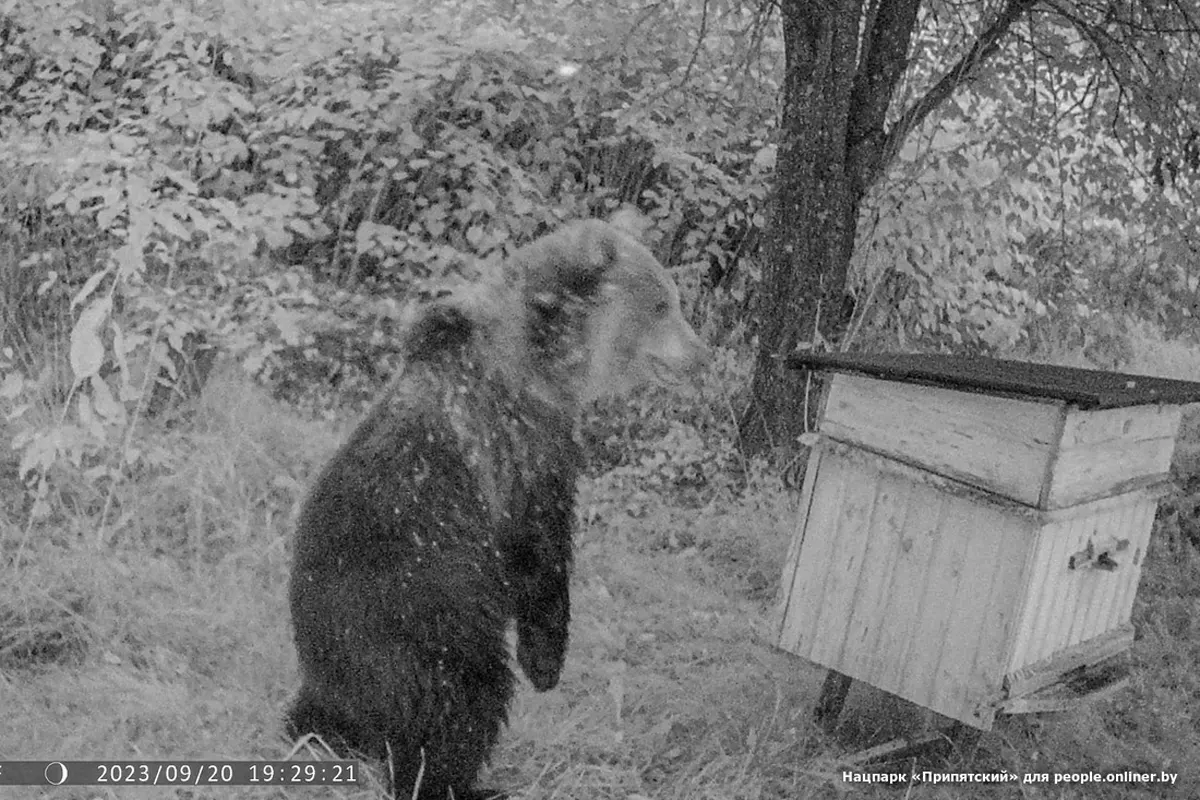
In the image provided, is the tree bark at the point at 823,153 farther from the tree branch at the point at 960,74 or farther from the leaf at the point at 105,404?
the leaf at the point at 105,404

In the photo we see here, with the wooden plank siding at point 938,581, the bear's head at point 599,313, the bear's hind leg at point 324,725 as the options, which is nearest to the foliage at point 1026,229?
the bear's head at point 599,313

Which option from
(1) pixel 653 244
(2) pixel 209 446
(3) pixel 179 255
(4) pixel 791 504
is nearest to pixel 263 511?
(2) pixel 209 446

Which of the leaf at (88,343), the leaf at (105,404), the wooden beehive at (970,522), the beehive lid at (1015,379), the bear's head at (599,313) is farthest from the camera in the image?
the leaf at (105,404)

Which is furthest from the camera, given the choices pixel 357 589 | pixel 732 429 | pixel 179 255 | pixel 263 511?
pixel 732 429

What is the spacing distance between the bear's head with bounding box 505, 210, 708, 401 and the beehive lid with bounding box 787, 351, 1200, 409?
400mm

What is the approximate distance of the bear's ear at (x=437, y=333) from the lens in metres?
2.49

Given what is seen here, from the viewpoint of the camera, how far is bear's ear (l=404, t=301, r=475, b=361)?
8.18 feet

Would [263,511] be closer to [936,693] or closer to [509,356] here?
[509,356]

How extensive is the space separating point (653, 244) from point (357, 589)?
3227 mm

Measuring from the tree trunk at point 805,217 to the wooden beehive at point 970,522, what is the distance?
1.52 meters

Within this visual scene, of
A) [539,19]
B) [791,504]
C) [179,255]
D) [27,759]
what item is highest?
[539,19]

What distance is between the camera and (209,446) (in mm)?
3646

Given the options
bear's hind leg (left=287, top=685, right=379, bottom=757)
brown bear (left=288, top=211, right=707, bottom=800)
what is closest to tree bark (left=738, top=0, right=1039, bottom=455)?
brown bear (left=288, top=211, right=707, bottom=800)

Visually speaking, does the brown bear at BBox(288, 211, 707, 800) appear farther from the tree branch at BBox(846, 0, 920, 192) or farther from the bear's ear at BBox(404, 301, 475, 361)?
the tree branch at BBox(846, 0, 920, 192)
